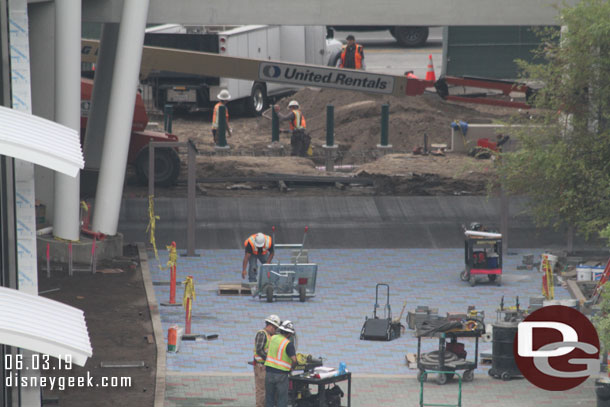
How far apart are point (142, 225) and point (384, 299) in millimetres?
7936

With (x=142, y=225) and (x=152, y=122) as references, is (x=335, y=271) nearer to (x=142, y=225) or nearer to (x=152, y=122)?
(x=142, y=225)

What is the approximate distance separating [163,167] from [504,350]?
15369 mm

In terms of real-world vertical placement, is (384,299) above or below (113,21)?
below

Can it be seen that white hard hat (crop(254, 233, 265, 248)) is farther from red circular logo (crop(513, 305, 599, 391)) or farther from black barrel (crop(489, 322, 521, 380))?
black barrel (crop(489, 322, 521, 380))

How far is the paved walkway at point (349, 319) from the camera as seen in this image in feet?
63.4

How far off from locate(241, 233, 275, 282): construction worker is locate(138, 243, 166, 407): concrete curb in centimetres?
197

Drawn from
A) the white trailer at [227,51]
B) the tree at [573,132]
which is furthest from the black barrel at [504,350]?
the white trailer at [227,51]

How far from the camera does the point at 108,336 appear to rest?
21797 mm

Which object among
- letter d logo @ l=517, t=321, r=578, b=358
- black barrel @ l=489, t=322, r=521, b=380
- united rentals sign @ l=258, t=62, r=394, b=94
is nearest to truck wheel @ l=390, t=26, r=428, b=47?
united rentals sign @ l=258, t=62, r=394, b=94

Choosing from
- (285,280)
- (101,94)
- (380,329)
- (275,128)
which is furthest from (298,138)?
(380,329)

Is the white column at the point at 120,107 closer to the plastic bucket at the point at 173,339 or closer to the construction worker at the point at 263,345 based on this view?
the plastic bucket at the point at 173,339

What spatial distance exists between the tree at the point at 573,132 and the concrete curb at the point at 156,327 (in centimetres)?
734

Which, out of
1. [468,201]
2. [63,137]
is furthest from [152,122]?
[63,137]

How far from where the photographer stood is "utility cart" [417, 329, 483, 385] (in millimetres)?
19703
